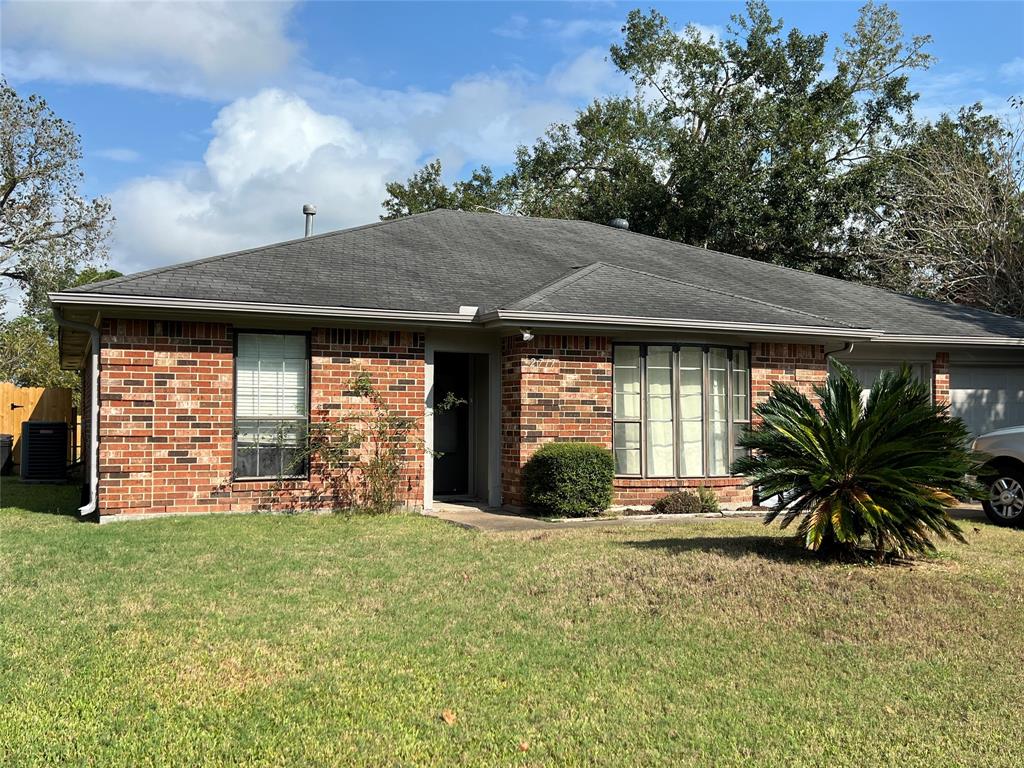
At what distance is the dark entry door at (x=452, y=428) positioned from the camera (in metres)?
14.2

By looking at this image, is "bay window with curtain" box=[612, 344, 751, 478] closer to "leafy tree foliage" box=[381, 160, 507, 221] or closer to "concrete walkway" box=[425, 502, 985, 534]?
"concrete walkway" box=[425, 502, 985, 534]

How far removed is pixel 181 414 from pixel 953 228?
20.2m

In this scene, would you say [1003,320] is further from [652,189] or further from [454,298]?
[652,189]

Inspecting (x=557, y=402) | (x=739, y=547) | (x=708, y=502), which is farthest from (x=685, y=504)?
(x=739, y=547)

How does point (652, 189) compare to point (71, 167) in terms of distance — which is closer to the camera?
point (652, 189)

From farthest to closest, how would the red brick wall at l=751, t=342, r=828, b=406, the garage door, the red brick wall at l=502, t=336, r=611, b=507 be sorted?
1. the garage door
2. the red brick wall at l=751, t=342, r=828, b=406
3. the red brick wall at l=502, t=336, r=611, b=507

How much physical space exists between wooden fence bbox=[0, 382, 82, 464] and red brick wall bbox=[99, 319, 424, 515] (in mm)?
11089

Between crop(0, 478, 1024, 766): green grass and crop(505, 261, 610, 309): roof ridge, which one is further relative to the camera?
crop(505, 261, 610, 309): roof ridge

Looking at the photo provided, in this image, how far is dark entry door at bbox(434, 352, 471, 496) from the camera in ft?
46.5

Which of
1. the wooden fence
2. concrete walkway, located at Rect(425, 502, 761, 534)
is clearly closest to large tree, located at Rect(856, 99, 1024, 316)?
concrete walkway, located at Rect(425, 502, 761, 534)

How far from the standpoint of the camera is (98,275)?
40.0 metres

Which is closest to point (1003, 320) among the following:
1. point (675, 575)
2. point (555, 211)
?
point (675, 575)

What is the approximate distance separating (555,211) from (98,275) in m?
20.4

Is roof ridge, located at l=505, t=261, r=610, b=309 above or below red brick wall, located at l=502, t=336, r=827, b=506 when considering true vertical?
above
